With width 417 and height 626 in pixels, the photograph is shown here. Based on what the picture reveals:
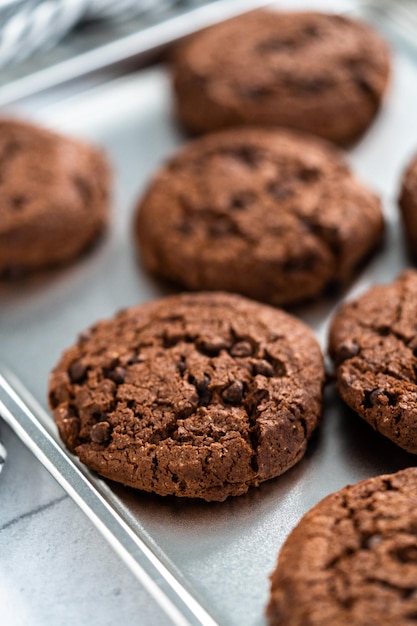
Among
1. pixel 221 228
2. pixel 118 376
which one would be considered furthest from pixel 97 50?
pixel 118 376

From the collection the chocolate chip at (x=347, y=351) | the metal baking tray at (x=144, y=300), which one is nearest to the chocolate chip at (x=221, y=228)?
the metal baking tray at (x=144, y=300)

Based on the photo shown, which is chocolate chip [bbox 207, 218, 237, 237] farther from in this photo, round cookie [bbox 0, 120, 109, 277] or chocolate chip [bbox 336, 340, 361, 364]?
chocolate chip [bbox 336, 340, 361, 364]

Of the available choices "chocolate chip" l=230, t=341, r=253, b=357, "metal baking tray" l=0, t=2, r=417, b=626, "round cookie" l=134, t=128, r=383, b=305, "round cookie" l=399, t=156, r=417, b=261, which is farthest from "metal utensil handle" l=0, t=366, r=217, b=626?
"round cookie" l=399, t=156, r=417, b=261

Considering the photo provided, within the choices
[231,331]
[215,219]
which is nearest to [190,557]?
[231,331]

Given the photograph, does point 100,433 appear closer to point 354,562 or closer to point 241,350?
point 241,350

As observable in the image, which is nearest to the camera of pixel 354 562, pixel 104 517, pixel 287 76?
pixel 354 562

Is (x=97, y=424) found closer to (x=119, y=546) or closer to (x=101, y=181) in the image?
(x=119, y=546)
